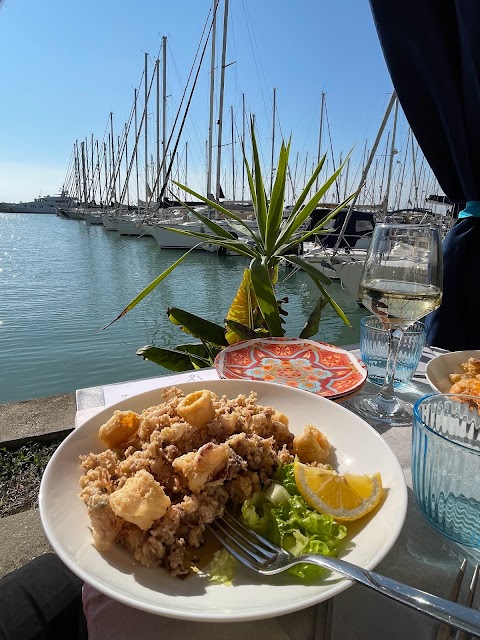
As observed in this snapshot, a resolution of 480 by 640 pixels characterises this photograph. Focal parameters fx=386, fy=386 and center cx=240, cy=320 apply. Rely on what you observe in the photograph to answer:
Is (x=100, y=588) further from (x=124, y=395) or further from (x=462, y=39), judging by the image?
(x=462, y=39)

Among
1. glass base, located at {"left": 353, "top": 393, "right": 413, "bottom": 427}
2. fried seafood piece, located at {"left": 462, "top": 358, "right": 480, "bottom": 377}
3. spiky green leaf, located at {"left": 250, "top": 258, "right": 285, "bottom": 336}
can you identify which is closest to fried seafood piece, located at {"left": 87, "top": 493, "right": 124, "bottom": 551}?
glass base, located at {"left": 353, "top": 393, "right": 413, "bottom": 427}

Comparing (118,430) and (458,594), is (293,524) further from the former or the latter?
(118,430)

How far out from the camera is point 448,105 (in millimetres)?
1832

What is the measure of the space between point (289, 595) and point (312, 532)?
0.10m

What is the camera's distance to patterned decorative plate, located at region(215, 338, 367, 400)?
3.46ft

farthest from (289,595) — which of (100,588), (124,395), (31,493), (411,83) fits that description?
(31,493)

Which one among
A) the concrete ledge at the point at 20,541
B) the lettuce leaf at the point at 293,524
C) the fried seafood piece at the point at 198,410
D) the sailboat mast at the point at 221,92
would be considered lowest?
the concrete ledge at the point at 20,541

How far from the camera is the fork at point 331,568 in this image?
1.19 ft

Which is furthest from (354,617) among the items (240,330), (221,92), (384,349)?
(221,92)

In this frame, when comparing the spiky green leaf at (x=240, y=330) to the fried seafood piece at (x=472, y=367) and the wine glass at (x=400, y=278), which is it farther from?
the fried seafood piece at (x=472, y=367)

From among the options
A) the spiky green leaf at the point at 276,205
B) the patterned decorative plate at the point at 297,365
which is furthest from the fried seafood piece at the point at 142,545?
the spiky green leaf at the point at 276,205

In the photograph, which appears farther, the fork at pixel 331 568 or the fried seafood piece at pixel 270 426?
the fried seafood piece at pixel 270 426

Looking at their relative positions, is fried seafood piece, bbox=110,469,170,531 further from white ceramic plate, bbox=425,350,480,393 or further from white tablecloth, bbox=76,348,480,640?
white ceramic plate, bbox=425,350,480,393

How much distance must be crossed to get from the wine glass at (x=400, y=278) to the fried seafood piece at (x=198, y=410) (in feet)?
1.70
